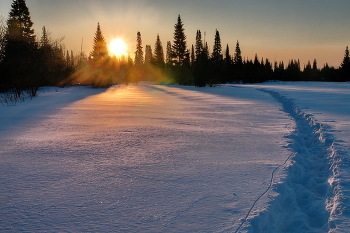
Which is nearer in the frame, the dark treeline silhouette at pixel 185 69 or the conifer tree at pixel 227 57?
the dark treeline silhouette at pixel 185 69

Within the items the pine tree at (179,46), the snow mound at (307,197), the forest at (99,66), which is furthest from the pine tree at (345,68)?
the snow mound at (307,197)

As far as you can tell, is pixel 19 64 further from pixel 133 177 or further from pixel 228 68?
pixel 228 68

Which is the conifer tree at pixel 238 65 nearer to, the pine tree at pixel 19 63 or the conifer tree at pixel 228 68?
the conifer tree at pixel 228 68

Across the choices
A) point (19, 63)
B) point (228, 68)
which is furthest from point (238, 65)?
point (19, 63)

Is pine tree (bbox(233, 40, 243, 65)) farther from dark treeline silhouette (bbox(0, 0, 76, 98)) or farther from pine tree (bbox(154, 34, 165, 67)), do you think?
dark treeline silhouette (bbox(0, 0, 76, 98))

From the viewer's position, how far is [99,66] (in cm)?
3903

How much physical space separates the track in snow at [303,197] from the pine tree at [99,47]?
40987 millimetres

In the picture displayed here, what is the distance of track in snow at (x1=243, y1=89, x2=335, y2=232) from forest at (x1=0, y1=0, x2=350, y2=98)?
16121 millimetres

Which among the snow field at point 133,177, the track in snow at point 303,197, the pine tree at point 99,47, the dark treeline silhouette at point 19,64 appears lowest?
the track in snow at point 303,197

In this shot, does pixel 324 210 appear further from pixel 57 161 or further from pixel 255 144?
pixel 57 161

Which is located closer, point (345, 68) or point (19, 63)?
point (19, 63)

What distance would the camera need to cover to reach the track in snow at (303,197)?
7.10 feet

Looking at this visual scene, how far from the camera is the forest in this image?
1791 centimetres

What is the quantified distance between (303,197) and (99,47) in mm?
43338
